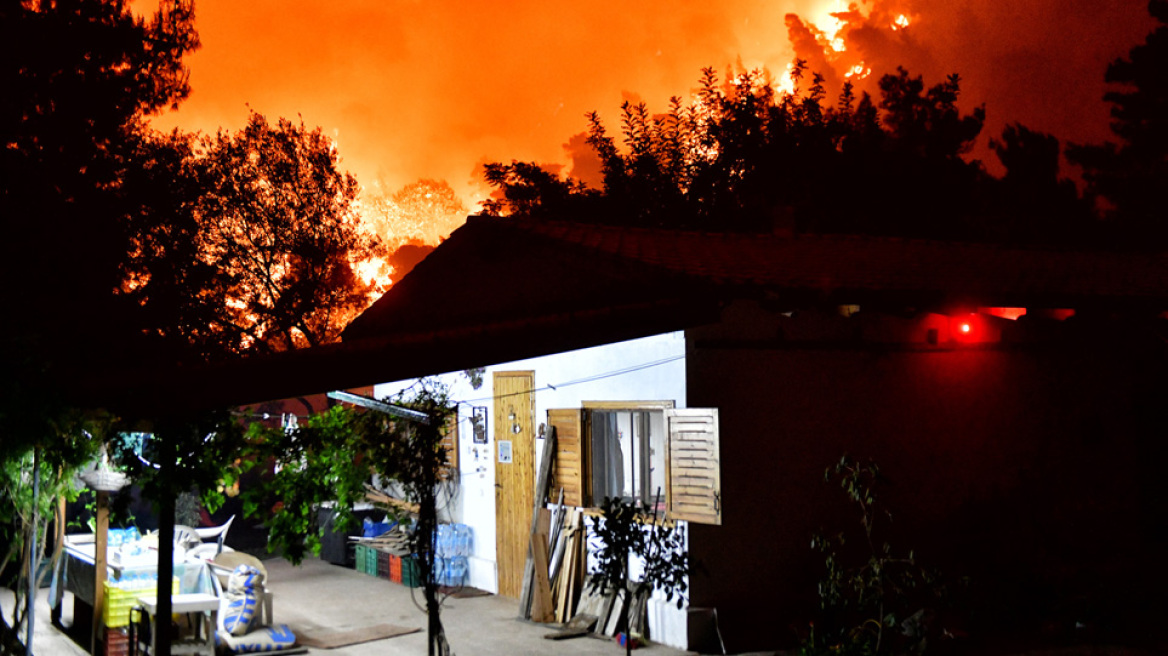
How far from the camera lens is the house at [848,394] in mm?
9320

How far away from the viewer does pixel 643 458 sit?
441 inches

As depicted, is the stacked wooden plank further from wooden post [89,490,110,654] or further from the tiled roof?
wooden post [89,490,110,654]

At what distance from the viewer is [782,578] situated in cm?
977

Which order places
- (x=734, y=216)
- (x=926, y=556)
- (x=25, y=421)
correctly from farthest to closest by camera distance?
(x=734, y=216), (x=926, y=556), (x=25, y=421)

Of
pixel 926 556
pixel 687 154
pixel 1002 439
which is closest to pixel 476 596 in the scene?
pixel 926 556

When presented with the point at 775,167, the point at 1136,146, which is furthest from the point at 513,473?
the point at 1136,146

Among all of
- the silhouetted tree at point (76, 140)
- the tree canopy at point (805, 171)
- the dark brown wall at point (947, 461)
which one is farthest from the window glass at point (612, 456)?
the tree canopy at point (805, 171)

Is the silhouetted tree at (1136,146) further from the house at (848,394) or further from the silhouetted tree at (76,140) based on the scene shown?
the silhouetted tree at (76,140)

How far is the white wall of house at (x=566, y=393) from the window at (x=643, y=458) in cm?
19

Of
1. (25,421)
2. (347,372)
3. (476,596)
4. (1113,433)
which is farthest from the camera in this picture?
(476,596)

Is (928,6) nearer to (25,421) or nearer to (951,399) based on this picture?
(951,399)

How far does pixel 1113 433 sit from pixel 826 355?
4.11m

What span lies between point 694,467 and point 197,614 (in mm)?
5317

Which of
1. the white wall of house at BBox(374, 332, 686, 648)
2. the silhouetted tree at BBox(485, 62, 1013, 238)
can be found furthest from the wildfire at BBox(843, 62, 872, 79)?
the white wall of house at BBox(374, 332, 686, 648)
